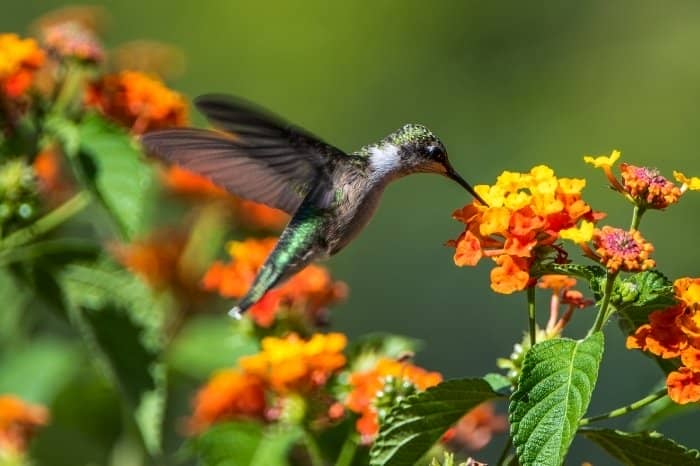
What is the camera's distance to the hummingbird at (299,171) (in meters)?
1.89

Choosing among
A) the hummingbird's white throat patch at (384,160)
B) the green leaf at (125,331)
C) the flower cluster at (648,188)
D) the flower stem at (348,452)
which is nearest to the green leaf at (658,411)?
the flower cluster at (648,188)

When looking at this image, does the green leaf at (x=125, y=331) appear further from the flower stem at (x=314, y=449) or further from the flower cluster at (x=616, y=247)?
the flower cluster at (x=616, y=247)

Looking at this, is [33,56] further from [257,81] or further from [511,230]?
[257,81]

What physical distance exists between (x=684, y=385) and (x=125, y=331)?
1.09 meters

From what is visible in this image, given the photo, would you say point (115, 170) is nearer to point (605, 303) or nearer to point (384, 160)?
point (384, 160)

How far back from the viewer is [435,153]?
1.91 meters

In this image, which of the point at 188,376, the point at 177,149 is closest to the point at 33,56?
the point at 177,149

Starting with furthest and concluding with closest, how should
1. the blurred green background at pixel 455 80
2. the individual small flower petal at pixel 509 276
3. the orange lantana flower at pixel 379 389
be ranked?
the blurred green background at pixel 455 80
the orange lantana flower at pixel 379 389
the individual small flower petal at pixel 509 276

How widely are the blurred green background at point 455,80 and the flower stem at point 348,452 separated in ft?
10.8

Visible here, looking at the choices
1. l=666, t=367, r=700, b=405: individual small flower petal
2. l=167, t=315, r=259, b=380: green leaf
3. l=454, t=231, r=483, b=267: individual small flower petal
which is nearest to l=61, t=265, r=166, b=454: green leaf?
l=167, t=315, r=259, b=380: green leaf

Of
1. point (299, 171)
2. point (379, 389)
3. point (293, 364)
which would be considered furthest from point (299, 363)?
point (299, 171)

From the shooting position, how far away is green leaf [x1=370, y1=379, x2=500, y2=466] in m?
1.42

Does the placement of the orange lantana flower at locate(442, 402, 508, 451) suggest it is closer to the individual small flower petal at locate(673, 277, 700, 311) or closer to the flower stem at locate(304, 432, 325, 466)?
the flower stem at locate(304, 432, 325, 466)

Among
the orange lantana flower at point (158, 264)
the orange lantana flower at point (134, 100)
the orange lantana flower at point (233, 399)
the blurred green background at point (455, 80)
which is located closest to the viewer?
the orange lantana flower at point (233, 399)
